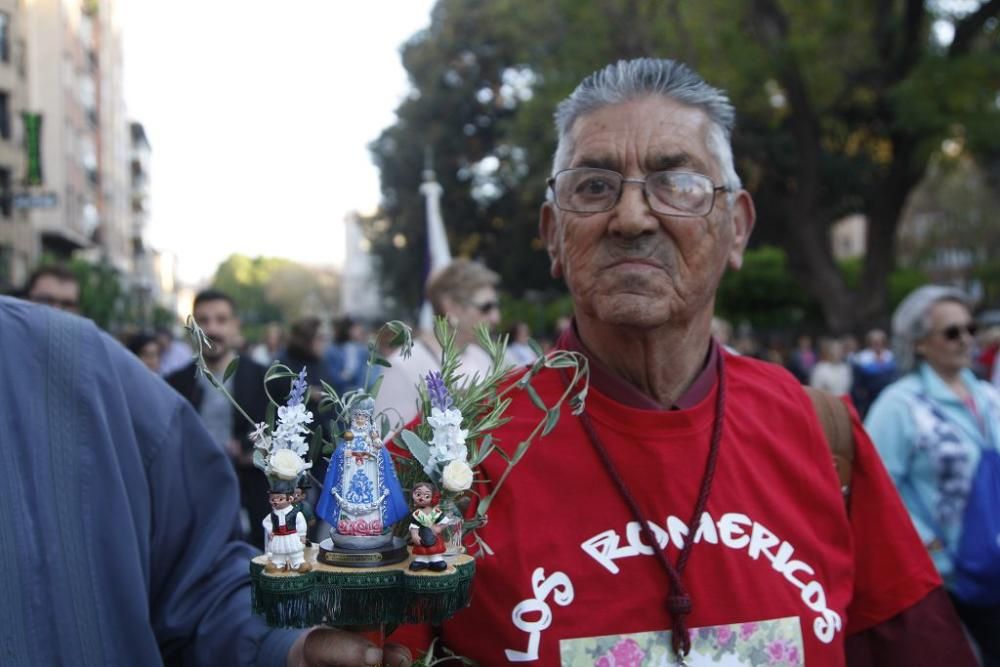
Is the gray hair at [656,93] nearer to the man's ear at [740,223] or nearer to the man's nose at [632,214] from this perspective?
the man's ear at [740,223]

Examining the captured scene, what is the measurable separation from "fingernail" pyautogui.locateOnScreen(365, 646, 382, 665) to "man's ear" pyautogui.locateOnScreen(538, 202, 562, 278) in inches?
39.1

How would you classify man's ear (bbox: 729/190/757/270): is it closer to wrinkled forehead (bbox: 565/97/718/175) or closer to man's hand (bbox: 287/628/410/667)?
wrinkled forehead (bbox: 565/97/718/175)

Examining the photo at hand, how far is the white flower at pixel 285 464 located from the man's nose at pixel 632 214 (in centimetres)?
84

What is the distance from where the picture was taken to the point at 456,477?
141cm

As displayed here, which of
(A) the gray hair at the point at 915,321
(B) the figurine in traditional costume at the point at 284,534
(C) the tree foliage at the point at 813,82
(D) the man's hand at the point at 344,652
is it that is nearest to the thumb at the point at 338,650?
(D) the man's hand at the point at 344,652

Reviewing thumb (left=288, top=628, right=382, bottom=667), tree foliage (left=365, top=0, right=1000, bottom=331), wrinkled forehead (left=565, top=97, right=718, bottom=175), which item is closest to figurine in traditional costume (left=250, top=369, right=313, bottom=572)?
thumb (left=288, top=628, right=382, bottom=667)

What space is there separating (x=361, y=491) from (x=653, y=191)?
2.93 ft

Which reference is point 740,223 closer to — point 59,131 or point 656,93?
point 656,93

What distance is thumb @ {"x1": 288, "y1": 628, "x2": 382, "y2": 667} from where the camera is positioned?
1425 millimetres

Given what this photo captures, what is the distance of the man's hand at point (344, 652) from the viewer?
1426 mm

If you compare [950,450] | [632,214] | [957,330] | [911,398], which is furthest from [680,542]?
[957,330]

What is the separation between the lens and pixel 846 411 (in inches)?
86.4

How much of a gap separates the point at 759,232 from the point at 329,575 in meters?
27.7

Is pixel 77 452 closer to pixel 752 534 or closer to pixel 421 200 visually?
pixel 752 534
